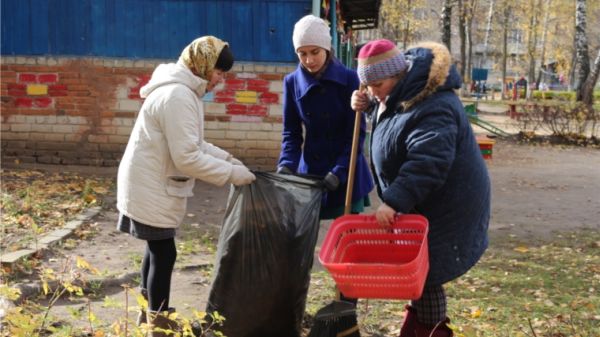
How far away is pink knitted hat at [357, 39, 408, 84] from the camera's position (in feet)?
9.80

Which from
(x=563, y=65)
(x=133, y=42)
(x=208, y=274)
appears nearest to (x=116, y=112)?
(x=133, y=42)

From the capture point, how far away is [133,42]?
935 cm

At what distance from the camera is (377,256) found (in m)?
3.21

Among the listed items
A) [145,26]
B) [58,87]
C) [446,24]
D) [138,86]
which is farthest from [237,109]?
[446,24]

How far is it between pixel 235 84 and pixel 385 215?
6.55 meters

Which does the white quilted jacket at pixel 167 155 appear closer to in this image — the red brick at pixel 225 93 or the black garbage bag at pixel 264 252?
A: the black garbage bag at pixel 264 252

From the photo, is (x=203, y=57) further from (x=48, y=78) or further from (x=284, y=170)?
(x=48, y=78)

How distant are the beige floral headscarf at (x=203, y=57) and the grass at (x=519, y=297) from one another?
4.96ft

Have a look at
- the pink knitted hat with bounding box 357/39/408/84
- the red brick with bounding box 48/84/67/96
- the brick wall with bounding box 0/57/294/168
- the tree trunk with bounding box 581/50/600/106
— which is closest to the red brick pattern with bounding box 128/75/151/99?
the brick wall with bounding box 0/57/294/168

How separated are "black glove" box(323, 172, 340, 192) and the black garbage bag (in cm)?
6

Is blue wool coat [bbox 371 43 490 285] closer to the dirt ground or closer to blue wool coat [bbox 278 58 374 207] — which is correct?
blue wool coat [bbox 278 58 374 207]

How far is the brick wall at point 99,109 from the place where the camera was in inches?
367

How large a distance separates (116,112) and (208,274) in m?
4.80

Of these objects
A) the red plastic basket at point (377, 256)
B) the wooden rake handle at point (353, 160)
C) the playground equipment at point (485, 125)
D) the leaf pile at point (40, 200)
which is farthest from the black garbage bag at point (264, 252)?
the playground equipment at point (485, 125)
